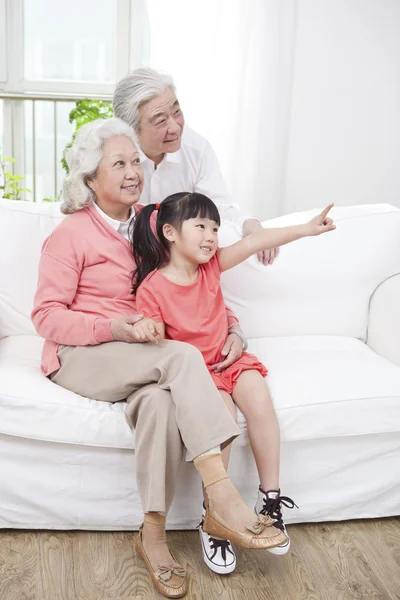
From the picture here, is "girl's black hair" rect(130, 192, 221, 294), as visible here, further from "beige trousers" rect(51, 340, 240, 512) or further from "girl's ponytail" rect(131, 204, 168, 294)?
"beige trousers" rect(51, 340, 240, 512)

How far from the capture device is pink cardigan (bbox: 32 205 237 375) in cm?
196

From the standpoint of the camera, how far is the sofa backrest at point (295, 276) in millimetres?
2291

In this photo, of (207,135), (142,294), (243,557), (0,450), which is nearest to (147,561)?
(243,557)

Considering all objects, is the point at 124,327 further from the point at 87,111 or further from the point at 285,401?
the point at 87,111

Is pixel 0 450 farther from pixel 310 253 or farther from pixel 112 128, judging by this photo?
pixel 310 253

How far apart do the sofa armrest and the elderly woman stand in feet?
2.49

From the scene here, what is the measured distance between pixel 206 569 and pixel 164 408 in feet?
1.37

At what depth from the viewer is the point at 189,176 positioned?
2.47 metres

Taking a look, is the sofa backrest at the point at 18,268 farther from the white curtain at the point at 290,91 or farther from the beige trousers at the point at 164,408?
the white curtain at the point at 290,91

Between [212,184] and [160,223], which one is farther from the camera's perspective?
[212,184]

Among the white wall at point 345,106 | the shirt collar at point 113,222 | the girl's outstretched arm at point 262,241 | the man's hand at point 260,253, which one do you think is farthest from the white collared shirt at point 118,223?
the white wall at point 345,106

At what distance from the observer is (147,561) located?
1.76m

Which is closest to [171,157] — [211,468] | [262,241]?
[262,241]

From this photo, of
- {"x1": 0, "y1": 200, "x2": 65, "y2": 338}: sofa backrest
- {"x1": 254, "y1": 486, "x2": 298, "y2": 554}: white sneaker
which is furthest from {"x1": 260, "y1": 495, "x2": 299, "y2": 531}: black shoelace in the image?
{"x1": 0, "y1": 200, "x2": 65, "y2": 338}: sofa backrest
